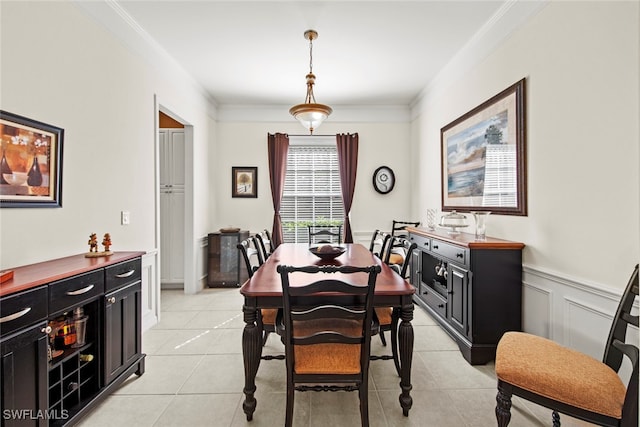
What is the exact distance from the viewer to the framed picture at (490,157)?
8.59 ft

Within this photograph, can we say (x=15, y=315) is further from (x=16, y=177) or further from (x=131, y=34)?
(x=131, y=34)

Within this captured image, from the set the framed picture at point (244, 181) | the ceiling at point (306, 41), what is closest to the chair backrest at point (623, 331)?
the ceiling at point (306, 41)

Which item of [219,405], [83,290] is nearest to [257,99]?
[83,290]

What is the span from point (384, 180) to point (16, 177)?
467 centimetres

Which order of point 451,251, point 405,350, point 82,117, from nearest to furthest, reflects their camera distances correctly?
1. point 405,350
2. point 82,117
3. point 451,251

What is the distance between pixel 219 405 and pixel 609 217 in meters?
2.67

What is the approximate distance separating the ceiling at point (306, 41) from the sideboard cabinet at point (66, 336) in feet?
7.12

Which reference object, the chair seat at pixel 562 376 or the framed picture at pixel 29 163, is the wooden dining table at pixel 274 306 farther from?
the framed picture at pixel 29 163

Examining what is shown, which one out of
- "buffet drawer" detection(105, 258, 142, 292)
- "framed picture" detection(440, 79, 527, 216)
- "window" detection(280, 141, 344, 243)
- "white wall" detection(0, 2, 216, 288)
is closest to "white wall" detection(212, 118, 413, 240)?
"window" detection(280, 141, 344, 243)

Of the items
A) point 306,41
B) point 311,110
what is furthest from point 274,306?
point 306,41

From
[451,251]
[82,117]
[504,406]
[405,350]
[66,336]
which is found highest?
[82,117]

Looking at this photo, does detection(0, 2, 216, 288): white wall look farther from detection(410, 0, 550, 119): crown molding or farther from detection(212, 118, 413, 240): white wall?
detection(410, 0, 550, 119): crown molding

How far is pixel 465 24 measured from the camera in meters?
3.01

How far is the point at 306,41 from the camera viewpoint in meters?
3.30
